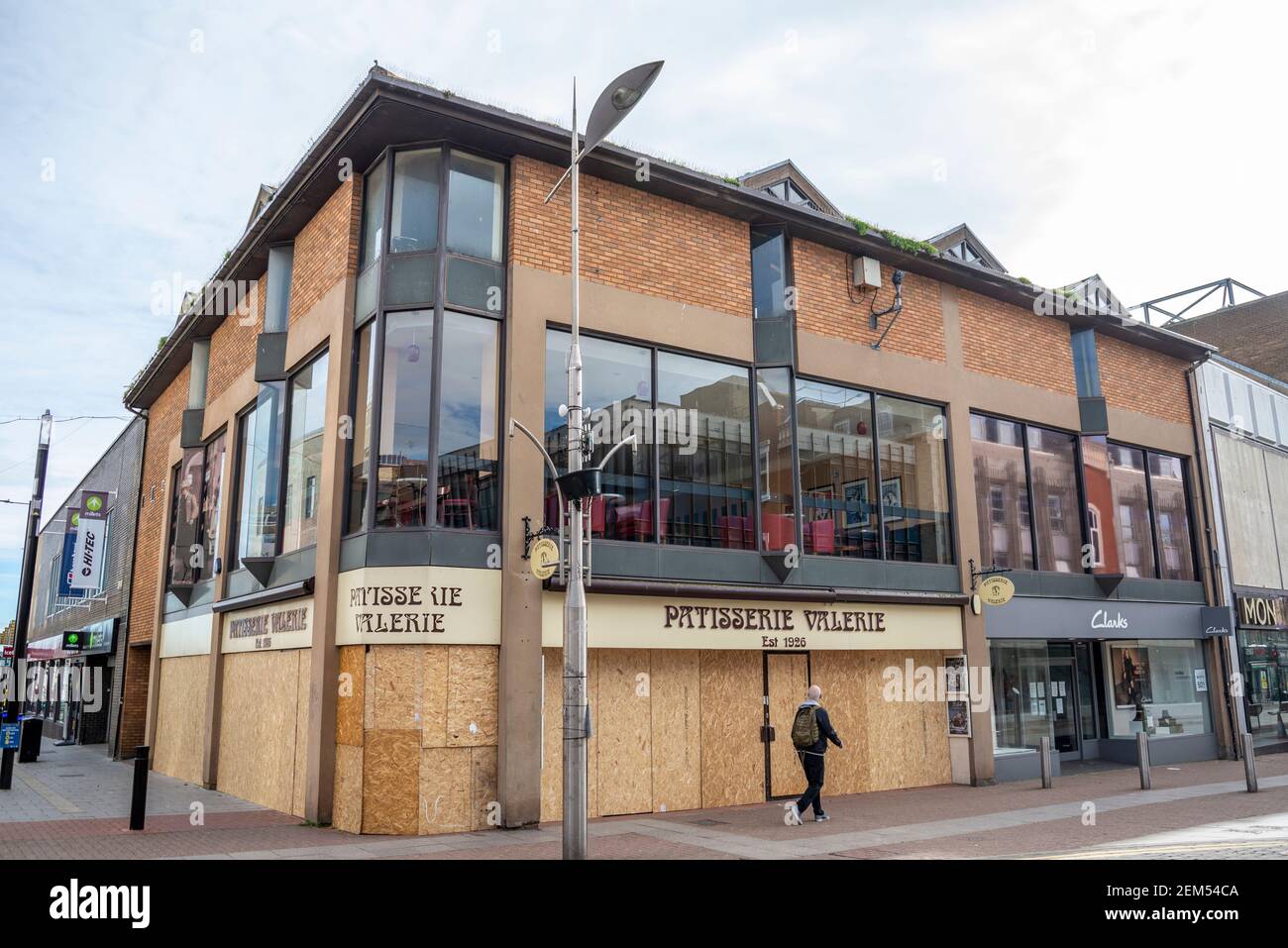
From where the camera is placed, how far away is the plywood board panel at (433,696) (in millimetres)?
12367

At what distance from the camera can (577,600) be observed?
408 inches

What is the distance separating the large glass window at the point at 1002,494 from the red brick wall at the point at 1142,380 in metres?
3.58

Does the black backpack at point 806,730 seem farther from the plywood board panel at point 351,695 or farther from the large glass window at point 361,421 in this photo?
the large glass window at point 361,421

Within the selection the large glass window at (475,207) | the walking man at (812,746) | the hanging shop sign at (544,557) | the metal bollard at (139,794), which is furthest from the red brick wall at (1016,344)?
the metal bollard at (139,794)

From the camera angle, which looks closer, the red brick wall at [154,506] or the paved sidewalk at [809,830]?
the paved sidewalk at [809,830]

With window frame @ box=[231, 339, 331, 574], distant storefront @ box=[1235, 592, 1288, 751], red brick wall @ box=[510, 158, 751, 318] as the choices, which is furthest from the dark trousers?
distant storefront @ box=[1235, 592, 1288, 751]

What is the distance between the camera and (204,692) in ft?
64.5

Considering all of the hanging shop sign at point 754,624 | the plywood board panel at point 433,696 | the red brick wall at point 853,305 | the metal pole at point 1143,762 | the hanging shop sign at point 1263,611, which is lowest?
the metal pole at point 1143,762

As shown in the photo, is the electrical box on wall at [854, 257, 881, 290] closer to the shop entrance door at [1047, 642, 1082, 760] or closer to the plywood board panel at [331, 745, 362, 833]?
the shop entrance door at [1047, 642, 1082, 760]

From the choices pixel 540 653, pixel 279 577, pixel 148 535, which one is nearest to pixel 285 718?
pixel 279 577

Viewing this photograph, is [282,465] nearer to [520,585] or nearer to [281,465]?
[281,465]
